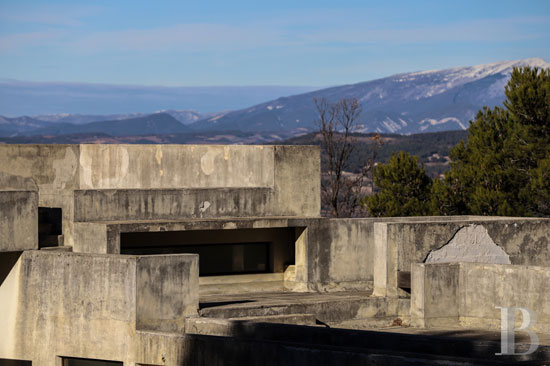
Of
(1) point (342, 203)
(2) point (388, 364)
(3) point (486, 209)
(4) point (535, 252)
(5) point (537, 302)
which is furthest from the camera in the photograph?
(1) point (342, 203)

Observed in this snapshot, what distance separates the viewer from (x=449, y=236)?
22.2 m

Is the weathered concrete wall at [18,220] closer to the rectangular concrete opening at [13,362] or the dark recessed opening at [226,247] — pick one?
the rectangular concrete opening at [13,362]

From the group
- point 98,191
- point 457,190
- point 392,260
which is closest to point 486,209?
point 457,190

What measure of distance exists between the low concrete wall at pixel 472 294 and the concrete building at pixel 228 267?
0.10 ft

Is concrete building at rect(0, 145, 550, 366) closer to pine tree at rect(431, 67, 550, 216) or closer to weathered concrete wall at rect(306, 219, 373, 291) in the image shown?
weathered concrete wall at rect(306, 219, 373, 291)

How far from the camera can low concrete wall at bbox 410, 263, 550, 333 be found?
19.3 metres

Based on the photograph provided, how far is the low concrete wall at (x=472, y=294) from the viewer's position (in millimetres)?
19344

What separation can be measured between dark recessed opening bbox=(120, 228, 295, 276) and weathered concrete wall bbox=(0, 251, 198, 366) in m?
5.09

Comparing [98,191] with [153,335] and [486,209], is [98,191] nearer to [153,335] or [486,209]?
[153,335]

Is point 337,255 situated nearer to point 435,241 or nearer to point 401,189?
point 435,241

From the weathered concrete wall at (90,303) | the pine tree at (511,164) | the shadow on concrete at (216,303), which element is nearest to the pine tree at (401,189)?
the pine tree at (511,164)

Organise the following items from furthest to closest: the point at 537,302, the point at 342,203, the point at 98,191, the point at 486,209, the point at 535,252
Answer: the point at 342,203 < the point at 486,209 < the point at 535,252 < the point at 98,191 < the point at 537,302

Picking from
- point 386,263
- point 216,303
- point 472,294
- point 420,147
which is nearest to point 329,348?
point 216,303

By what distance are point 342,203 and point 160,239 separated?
24.6m
